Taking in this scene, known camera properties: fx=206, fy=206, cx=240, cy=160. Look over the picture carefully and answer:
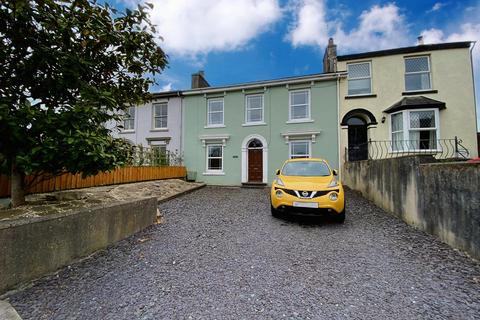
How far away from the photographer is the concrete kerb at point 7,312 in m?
1.99

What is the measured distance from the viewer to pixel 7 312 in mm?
2057

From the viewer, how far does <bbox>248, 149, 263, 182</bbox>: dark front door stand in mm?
12477

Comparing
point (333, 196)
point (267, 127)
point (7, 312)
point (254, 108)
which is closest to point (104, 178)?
point (7, 312)

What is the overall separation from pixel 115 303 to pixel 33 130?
2719 mm

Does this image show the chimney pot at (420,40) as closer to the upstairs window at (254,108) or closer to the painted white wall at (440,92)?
the painted white wall at (440,92)

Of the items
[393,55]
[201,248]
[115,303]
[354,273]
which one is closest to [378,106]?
[393,55]

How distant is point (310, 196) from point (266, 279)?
8.85 ft

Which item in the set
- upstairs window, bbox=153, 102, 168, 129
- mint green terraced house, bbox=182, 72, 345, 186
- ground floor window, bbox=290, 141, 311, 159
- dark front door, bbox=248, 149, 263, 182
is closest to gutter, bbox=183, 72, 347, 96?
mint green terraced house, bbox=182, 72, 345, 186

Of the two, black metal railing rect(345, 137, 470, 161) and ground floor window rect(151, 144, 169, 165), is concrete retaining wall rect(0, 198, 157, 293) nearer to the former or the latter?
ground floor window rect(151, 144, 169, 165)

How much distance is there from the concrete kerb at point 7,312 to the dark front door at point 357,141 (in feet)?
40.9

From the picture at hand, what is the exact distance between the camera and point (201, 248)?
385 centimetres

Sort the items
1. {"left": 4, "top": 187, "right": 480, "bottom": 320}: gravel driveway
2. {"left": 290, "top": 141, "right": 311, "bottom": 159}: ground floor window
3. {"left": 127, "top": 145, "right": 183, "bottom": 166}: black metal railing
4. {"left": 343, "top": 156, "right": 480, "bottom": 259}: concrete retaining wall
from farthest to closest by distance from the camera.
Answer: {"left": 290, "top": 141, "right": 311, "bottom": 159}: ground floor window
{"left": 127, "top": 145, "right": 183, "bottom": 166}: black metal railing
{"left": 343, "top": 156, "right": 480, "bottom": 259}: concrete retaining wall
{"left": 4, "top": 187, "right": 480, "bottom": 320}: gravel driveway

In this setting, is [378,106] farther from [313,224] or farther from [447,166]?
[313,224]

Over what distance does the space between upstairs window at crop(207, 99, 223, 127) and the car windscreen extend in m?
7.87
